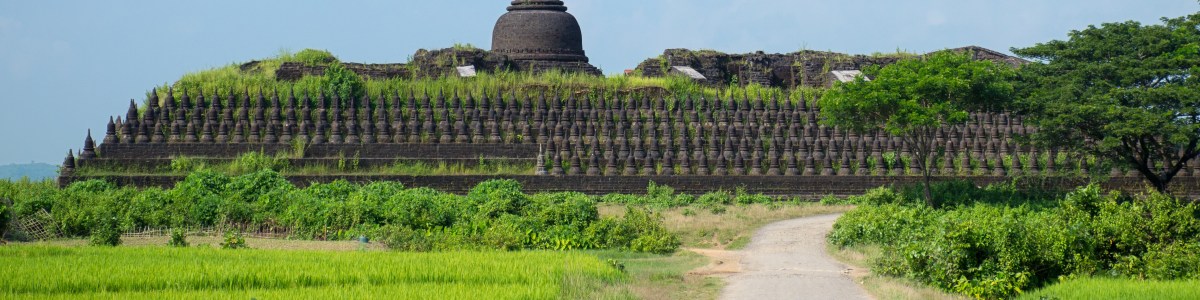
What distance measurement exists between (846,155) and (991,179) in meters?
3.10

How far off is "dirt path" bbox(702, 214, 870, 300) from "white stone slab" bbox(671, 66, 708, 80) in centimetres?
1145

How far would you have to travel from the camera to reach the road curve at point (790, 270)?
16812 mm

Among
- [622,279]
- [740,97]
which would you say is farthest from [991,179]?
[622,279]

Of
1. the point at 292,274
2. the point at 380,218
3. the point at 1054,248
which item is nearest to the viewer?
the point at 292,274

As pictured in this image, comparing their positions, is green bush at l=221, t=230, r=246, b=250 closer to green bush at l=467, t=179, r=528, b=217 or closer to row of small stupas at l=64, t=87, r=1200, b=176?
green bush at l=467, t=179, r=528, b=217

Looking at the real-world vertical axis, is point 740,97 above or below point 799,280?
above

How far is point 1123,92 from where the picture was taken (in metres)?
28.5

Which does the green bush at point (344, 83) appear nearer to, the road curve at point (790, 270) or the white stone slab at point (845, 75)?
the white stone slab at point (845, 75)

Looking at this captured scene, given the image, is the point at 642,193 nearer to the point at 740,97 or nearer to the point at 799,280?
the point at 740,97

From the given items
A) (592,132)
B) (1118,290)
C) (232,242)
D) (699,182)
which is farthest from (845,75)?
(1118,290)

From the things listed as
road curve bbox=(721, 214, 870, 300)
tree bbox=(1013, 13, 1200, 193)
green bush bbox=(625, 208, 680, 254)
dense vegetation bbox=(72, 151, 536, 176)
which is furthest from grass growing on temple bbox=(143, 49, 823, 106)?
green bush bbox=(625, 208, 680, 254)

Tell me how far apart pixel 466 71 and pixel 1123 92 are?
14947mm

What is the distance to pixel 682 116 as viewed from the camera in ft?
116

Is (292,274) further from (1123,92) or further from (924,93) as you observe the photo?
(1123,92)
